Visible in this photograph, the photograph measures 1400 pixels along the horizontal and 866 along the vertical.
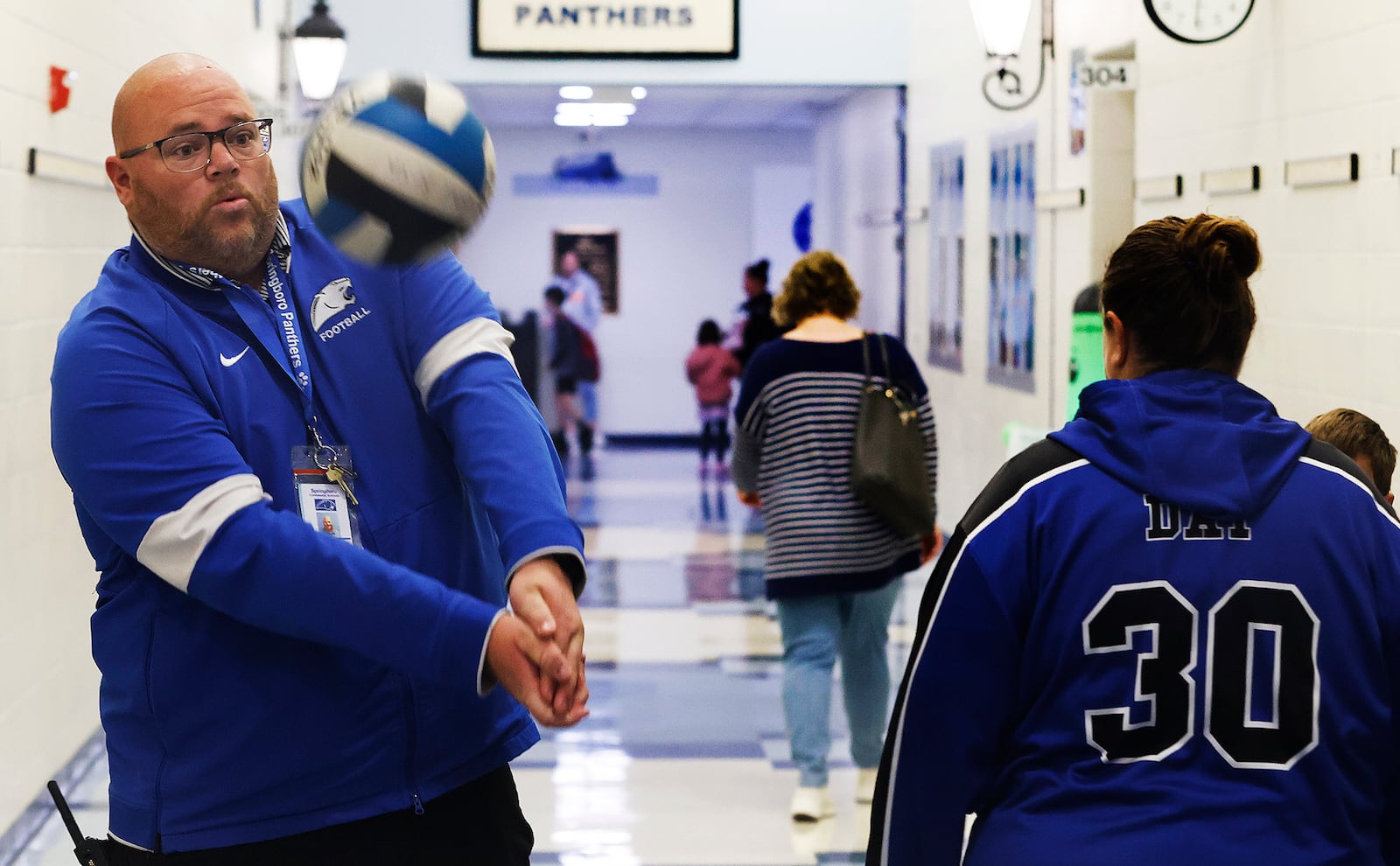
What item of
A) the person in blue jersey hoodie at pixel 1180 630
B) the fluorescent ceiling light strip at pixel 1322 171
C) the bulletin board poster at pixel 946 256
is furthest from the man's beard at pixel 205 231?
the bulletin board poster at pixel 946 256

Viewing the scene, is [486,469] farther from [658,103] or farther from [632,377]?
[632,377]

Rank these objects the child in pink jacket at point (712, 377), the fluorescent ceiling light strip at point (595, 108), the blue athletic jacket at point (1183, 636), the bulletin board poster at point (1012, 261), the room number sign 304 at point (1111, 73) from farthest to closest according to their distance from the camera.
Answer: the fluorescent ceiling light strip at point (595, 108)
the child in pink jacket at point (712, 377)
the bulletin board poster at point (1012, 261)
the room number sign 304 at point (1111, 73)
the blue athletic jacket at point (1183, 636)

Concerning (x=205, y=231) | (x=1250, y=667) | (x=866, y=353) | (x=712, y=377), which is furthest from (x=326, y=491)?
(x=712, y=377)

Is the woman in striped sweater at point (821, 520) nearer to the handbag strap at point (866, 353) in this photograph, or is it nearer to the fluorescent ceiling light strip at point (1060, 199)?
the handbag strap at point (866, 353)

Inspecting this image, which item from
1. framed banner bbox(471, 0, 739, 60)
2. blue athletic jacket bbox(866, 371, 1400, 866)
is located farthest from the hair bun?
framed banner bbox(471, 0, 739, 60)

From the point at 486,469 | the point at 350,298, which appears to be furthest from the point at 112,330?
the point at 486,469

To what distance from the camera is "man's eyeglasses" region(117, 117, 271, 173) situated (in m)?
1.69

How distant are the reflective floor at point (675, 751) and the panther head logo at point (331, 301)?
261cm

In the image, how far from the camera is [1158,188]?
597 centimetres

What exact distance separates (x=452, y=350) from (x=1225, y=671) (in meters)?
0.89

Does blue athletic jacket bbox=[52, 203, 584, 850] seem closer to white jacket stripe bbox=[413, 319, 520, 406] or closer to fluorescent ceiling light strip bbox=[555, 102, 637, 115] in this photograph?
white jacket stripe bbox=[413, 319, 520, 406]

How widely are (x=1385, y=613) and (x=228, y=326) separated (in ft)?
4.16

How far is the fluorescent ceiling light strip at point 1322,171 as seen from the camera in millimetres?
4336

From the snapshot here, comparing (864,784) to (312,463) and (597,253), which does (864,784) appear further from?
(597,253)
